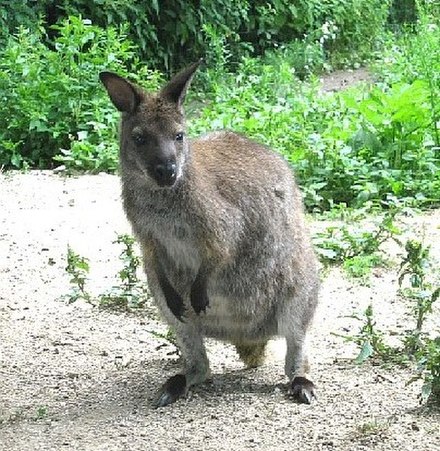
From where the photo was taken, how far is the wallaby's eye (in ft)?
15.4

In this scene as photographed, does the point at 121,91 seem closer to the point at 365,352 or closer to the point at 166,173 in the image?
the point at 166,173

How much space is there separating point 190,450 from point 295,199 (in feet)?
4.51

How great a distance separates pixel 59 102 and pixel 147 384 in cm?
500

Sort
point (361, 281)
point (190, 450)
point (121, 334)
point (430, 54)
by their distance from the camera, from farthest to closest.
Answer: point (430, 54)
point (361, 281)
point (121, 334)
point (190, 450)

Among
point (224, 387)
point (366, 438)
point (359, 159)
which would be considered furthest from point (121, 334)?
point (359, 159)

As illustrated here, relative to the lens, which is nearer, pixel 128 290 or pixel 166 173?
pixel 166 173

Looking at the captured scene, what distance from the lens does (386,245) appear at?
7168 mm

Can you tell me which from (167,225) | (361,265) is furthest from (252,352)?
(361,265)

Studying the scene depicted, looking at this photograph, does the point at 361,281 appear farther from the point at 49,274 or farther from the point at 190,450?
the point at 190,450

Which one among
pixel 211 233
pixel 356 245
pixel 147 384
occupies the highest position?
pixel 211 233

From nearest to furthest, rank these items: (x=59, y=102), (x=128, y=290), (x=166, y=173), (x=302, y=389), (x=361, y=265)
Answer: (x=166, y=173), (x=302, y=389), (x=128, y=290), (x=361, y=265), (x=59, y=102)

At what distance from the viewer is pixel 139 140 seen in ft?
15.5

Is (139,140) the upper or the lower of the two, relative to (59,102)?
upper

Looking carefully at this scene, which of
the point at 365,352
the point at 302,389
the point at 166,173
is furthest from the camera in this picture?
the point at 365,352
